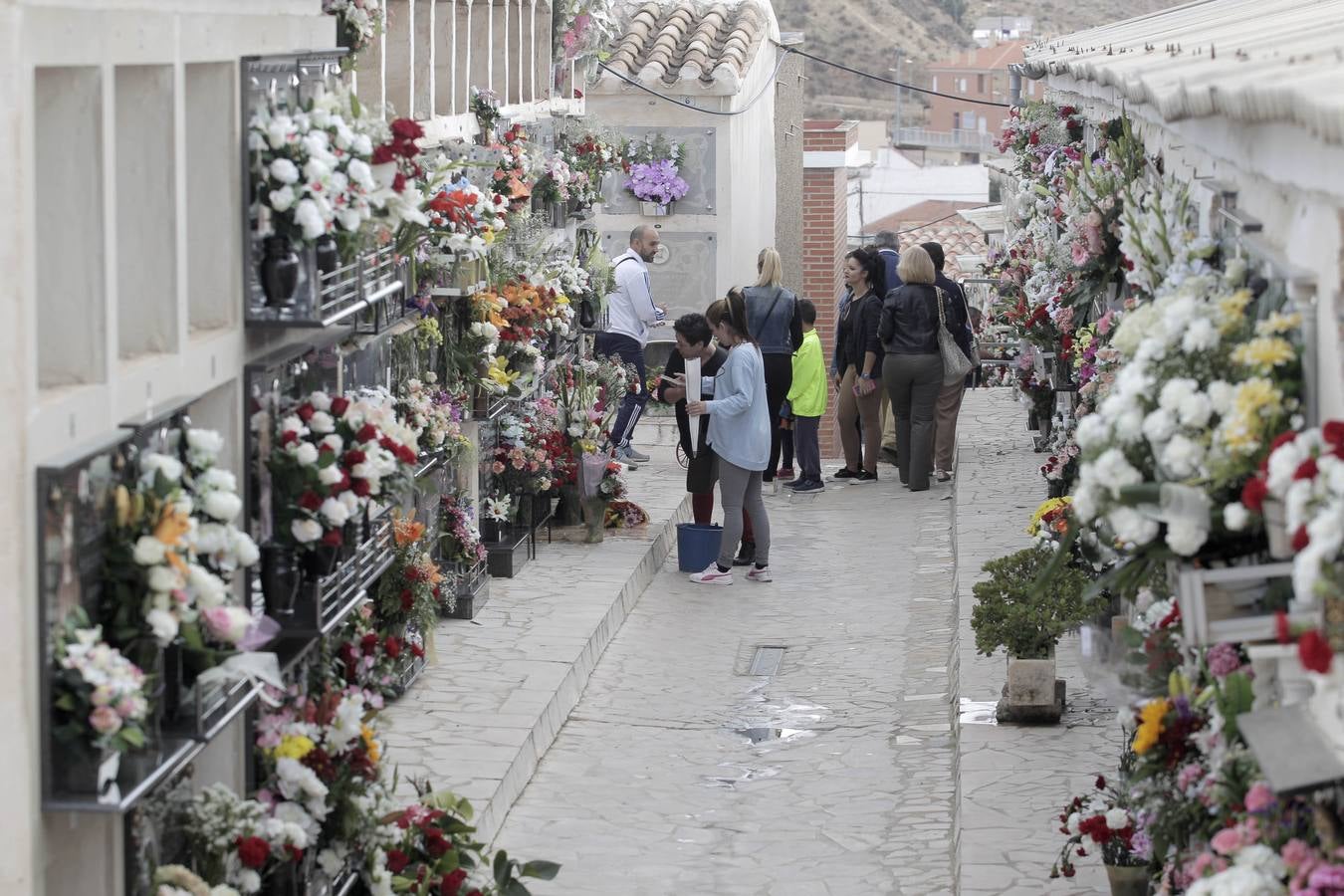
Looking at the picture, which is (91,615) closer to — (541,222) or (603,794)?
(603,794)

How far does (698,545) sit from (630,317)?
295 centimetres

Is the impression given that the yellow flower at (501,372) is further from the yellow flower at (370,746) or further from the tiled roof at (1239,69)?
the yellow flower at (370,746)

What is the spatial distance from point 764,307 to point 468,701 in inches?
246

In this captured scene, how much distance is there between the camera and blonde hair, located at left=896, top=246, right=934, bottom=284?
15719mm

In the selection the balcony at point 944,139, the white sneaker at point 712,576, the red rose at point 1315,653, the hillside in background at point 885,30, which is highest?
the hillside in background at point 885,30

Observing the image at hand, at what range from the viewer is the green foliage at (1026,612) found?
31.8 ft

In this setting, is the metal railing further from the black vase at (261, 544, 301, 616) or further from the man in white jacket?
the black vase at (261, 544, 301, 616)

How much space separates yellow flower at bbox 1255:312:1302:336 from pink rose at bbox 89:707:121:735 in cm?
300

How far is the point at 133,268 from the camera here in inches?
241

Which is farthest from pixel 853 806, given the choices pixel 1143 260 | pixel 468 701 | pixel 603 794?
pixel 1143 260

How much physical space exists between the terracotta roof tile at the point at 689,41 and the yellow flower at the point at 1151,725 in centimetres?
1482

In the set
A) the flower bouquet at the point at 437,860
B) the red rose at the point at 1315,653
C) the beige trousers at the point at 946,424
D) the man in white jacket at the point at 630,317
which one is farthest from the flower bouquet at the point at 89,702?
the beige trousers at the point at 946,424

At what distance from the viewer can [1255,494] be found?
438 centimetres

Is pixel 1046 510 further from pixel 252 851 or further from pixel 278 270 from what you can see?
pixel 252 851
